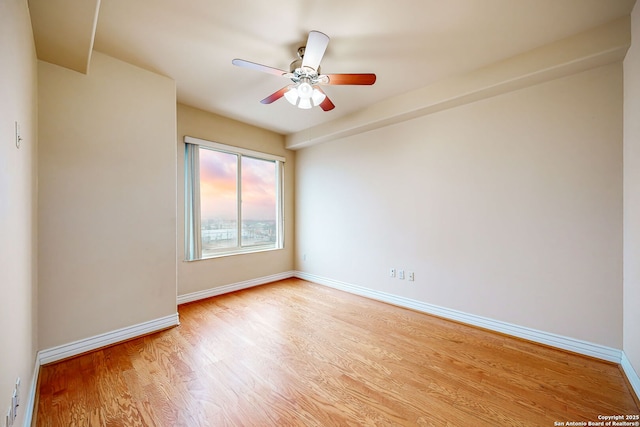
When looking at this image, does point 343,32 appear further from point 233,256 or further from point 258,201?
point 233,256

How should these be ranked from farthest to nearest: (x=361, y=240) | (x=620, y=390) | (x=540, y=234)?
(x=361, y=240)
(x=540, y=234)
(x=620, y=390)

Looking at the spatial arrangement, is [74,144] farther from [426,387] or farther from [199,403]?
[426,387]

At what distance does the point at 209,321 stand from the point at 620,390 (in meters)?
3.53

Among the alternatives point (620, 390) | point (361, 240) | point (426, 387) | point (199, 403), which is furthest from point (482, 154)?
point (199, 403)

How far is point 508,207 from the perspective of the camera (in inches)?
102

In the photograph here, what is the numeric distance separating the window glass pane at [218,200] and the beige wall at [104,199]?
986mm

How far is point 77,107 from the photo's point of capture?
2211 mm

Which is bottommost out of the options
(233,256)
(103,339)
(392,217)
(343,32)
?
(103,339)

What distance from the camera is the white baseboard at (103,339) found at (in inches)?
81.4

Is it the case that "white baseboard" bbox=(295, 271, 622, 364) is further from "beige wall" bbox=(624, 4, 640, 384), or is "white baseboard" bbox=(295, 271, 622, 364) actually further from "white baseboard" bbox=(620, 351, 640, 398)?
"beige wall" bbox=(624, 4, 640, 384)

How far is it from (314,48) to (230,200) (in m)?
2.72

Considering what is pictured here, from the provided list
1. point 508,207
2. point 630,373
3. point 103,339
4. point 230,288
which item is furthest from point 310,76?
point 630,373

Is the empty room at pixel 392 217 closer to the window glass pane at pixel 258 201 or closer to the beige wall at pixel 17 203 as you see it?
the beige wall at pixel 17 203

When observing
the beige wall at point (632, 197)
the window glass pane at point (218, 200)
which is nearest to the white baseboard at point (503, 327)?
the beige wall at point (632, 197)
